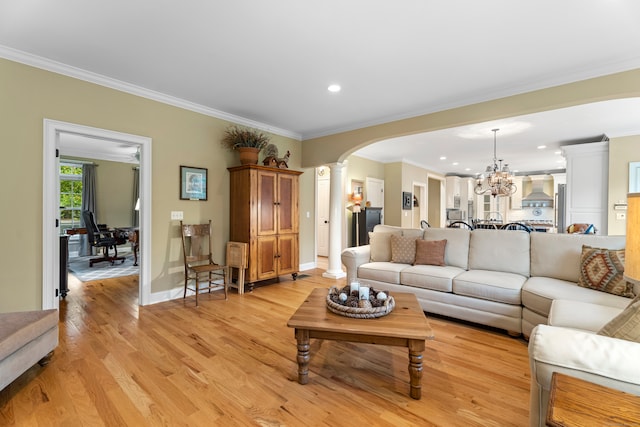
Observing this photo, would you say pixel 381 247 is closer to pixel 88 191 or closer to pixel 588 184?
pixel 588 184

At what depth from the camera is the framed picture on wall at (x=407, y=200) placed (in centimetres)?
779

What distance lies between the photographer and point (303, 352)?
194 centimetres

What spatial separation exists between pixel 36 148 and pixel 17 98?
461 mm

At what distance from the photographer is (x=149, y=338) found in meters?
2.65

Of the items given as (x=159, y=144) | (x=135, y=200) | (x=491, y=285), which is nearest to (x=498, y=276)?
(x=491, y=285)

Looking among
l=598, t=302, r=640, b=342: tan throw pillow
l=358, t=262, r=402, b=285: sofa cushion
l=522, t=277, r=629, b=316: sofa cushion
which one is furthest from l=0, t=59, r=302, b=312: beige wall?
l=598, t=302, r=640, b=342: tan throw pillow

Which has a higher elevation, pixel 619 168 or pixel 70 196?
pixel 619 168

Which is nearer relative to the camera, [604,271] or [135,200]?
[604,271]

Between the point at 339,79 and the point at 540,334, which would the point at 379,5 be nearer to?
the point at 339,79

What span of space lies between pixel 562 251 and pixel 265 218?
3.55 metres

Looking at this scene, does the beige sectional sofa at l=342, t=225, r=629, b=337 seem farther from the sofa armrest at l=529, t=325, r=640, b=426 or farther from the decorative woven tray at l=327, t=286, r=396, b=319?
the sofa armrest at l=529, t=325, r=640, b=426

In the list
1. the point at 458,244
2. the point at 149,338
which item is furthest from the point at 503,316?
the point at 149,338

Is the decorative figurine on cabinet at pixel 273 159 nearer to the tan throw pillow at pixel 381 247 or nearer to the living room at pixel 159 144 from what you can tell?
the living room at pixel 159 144

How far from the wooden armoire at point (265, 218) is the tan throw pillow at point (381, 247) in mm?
1359
